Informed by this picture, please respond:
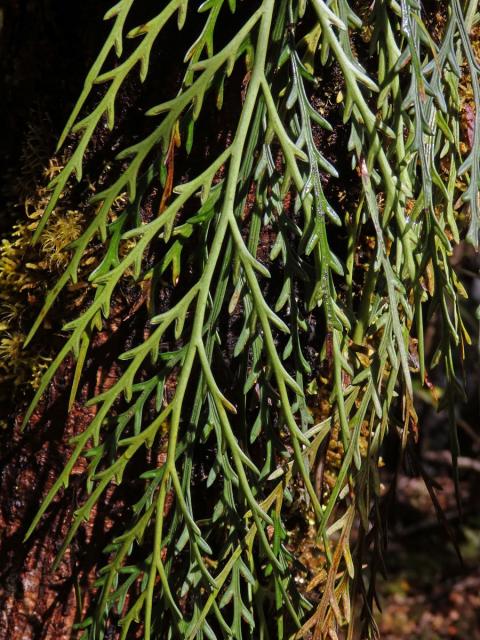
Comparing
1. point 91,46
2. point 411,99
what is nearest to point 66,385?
point 91,46

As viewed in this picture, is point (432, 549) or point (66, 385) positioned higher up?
point (66, 385)

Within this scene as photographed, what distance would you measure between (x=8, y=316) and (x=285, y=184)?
20.7 inches

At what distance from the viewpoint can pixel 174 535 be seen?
0.88 m

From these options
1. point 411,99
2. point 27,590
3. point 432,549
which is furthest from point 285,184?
point 432,549

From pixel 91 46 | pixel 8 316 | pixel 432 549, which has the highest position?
pixel 91 46

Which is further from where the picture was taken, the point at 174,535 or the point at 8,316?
the point at 8,316

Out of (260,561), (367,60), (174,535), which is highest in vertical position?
(367,60)

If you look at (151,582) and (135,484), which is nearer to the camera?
(151,582)

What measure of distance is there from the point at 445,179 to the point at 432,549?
153 inches

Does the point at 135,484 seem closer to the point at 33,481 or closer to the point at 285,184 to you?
the point at 33,481

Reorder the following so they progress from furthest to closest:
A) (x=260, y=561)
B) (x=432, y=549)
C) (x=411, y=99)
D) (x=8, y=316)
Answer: (x=432, y=549)
(x=8, y=316)
(x=260, y=561)
(x=411, y=99)

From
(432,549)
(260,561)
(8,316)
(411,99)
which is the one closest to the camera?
(411,99)

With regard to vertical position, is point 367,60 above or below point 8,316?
above

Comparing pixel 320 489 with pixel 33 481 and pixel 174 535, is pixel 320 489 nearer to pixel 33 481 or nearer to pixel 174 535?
pixel 174 535
